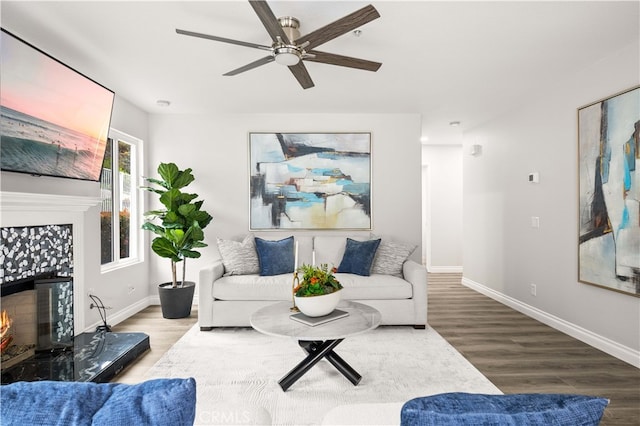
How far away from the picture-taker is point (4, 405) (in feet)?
2.16

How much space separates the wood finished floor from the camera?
247 cm

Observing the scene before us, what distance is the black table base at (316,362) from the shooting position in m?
2.43

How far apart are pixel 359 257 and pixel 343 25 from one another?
2.57 meters

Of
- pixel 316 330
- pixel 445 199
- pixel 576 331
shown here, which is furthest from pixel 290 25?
pixel 445 199

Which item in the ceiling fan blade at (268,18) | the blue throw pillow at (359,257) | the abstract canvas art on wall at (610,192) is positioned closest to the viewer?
the ceiling fan blade at (268,18)

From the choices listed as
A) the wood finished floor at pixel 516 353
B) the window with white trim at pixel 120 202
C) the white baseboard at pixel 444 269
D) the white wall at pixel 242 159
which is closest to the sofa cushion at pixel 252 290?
the wood finished floor at pixel 516 353

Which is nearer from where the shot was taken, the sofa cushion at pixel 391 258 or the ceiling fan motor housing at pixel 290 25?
the ceiling fan motor housing at pixel 290 25

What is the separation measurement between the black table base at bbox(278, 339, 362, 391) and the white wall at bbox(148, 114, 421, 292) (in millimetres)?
2489

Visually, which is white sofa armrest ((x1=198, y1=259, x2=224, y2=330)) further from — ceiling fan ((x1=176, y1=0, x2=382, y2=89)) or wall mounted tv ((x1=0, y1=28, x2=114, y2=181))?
ceiling fan ((x1=176, y1=0, x2=382, y2=89))

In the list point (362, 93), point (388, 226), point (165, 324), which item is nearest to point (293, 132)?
point (362, 93)

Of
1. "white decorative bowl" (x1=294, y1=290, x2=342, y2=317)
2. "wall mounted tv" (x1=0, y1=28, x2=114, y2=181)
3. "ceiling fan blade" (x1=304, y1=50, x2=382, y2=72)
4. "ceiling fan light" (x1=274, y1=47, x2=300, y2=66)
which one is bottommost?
"white decorative bowl" (x1=294, y1=290, x2=342, y2=317)

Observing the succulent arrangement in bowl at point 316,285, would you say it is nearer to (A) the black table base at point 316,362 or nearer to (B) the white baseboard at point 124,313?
(A) the black table base at point 316,362

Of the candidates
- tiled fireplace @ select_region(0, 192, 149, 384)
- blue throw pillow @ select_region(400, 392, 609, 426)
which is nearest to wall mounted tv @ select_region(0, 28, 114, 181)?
tiled fireplace @ select_region(0, 192, 149, 384)

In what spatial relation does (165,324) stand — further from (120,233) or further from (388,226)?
(388,226)
